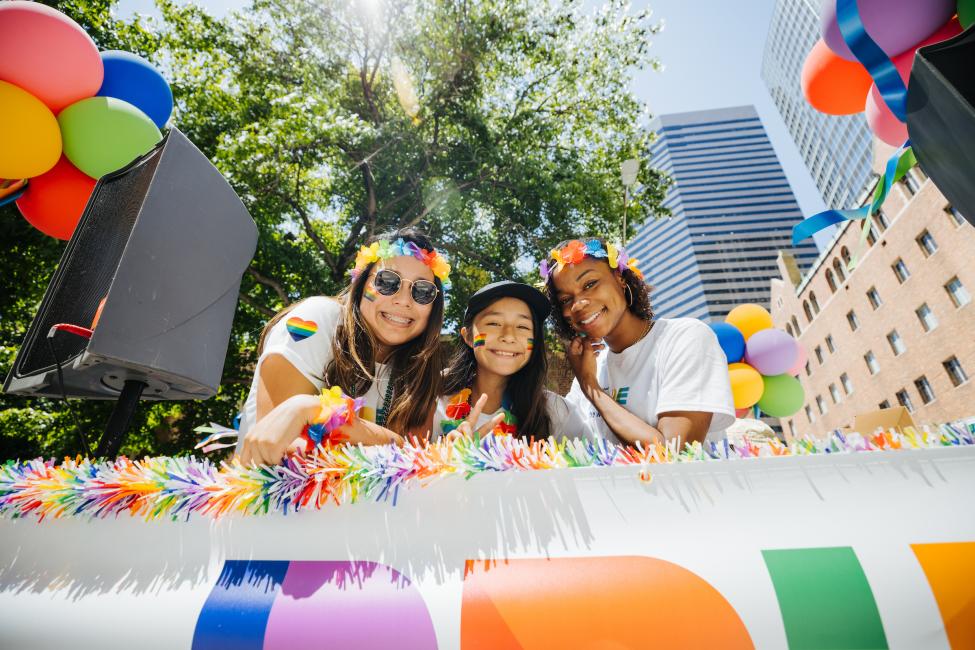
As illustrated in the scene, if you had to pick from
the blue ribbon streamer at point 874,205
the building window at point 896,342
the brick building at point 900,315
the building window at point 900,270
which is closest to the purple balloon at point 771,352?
the blue ribbon streamer at point 874,205

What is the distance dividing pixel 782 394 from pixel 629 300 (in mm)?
3878

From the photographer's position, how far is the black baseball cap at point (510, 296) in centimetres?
248

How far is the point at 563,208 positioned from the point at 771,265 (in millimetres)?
112168

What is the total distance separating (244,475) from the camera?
3.38ft

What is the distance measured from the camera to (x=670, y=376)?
2.07 m

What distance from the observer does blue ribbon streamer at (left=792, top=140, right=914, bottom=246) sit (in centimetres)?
224

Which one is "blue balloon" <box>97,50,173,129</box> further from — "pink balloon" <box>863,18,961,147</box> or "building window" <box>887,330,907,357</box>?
"building window" <box>887,330,907,357</box>

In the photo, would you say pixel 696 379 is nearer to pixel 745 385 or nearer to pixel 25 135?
pixel 745 385

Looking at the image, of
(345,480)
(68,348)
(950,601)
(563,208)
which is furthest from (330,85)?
(950,601)

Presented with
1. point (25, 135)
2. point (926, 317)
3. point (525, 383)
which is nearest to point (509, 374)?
point (525, 383)

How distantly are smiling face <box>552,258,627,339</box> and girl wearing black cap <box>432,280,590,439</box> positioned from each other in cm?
16

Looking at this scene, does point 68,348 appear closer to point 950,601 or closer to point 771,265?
point 950,601

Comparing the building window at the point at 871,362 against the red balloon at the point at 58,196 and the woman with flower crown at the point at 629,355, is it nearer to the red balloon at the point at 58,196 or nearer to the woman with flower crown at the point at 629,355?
the woman with flower crown at the point at 629,355

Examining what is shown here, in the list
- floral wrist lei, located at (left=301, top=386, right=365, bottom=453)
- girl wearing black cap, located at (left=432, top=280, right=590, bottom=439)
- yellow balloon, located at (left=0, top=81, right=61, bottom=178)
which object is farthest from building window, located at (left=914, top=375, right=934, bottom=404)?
yellow balloon, located at (left=0, top=81, right=61, bottom=178)
